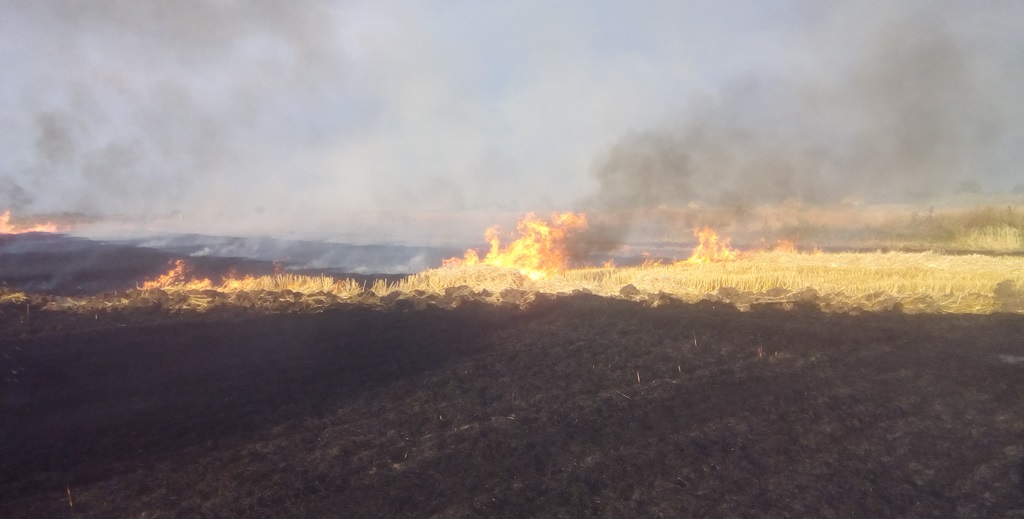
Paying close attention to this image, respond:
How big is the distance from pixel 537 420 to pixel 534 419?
51 millimetres

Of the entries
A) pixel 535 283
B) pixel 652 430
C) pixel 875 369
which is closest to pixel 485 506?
pixel 652 430

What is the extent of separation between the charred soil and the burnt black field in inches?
1.1

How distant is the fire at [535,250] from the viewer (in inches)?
851

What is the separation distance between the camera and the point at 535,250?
22062 millimetres

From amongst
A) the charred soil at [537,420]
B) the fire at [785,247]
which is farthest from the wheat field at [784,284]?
the fire at [785,247]

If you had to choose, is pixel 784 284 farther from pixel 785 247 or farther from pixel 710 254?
pixel 785 247

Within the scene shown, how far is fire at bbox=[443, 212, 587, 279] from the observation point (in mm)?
21625

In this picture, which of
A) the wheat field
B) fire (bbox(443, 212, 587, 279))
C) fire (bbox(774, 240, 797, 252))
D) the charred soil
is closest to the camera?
the charred soil

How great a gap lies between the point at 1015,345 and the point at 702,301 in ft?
16.9

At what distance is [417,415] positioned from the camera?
25.4ft

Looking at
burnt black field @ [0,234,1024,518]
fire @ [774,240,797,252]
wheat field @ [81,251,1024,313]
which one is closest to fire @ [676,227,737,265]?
wheat field @ [81,251,1024,313]

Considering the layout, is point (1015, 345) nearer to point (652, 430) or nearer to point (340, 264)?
point (652, 430)

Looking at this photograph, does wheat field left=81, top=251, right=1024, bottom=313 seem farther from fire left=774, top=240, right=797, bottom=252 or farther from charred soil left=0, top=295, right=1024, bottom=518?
fire left=774, top=240, right=797, bottom=252

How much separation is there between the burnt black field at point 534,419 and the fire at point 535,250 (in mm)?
8918
